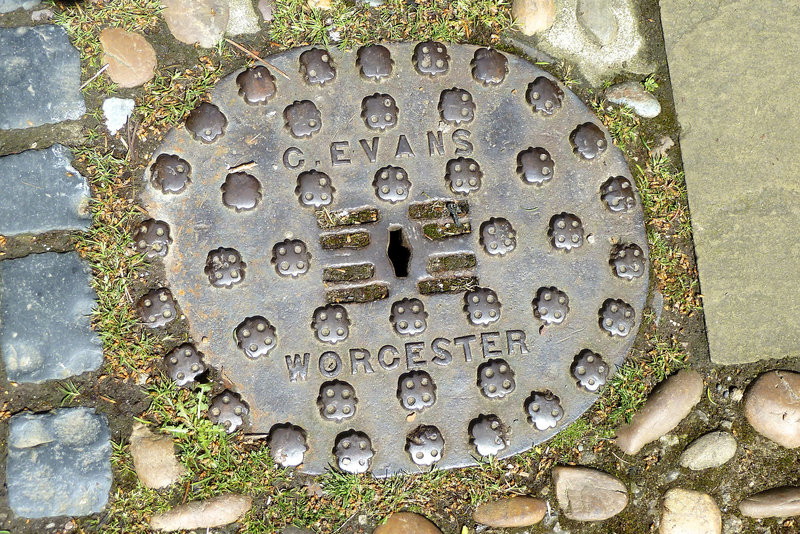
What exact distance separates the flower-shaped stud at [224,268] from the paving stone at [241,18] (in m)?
0.90

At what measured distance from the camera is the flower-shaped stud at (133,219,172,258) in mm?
2381

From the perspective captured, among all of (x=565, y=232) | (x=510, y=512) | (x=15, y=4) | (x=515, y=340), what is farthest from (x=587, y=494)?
(x=15, y=4)

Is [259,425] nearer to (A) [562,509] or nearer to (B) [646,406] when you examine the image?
(A) [562,509]

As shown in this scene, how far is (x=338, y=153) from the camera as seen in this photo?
96.6 inches

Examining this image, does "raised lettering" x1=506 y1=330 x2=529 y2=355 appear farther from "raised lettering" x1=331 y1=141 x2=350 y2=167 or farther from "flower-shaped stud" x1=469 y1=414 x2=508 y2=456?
"raised lettering" x1=331 y1=141 x2=350 y2=167

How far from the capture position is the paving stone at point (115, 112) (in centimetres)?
249

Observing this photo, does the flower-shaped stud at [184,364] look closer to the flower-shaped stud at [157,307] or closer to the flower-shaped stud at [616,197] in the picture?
the flower-shaped stud at [157,307]

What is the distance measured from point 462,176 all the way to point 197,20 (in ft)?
3.97

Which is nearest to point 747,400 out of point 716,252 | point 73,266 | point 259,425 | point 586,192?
point 716,252

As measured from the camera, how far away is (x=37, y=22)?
2486 millimetres

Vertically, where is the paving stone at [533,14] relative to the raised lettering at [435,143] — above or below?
above

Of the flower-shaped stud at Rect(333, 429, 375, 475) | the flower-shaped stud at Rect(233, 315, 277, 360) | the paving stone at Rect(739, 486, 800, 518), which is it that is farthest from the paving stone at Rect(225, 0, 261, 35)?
the paving stone at Rect(739, 486, 800, 518)

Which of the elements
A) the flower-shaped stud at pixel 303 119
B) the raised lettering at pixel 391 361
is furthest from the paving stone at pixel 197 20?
the raised lettering at pixel 391 361

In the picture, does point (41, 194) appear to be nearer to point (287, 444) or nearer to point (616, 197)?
point (287, 444)
